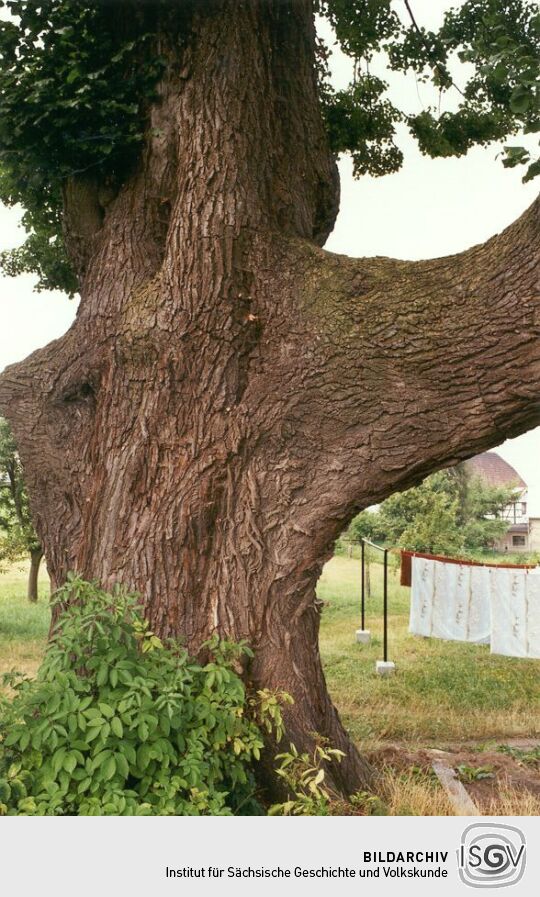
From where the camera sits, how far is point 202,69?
4.81m

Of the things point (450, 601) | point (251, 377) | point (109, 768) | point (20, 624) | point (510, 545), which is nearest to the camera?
point (109, 768)

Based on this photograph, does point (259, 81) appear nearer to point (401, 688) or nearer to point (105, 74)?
point (105, 74)

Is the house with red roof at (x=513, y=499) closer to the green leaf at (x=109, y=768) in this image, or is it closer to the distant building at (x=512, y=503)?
the distant building at (x=512, y=503)

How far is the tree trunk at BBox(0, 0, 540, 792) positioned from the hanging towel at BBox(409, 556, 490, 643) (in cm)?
592

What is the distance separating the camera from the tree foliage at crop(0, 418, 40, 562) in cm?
1426

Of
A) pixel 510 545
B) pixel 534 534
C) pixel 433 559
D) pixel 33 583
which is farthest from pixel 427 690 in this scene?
pixel 534 534

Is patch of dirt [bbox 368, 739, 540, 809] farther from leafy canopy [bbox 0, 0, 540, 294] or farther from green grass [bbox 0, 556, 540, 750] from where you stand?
leafy canopy [bbox 0, 0, 540, 294]

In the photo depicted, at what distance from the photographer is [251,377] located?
14.8ft

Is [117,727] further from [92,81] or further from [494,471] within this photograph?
[494,471]

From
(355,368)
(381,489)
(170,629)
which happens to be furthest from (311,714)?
(355,368)

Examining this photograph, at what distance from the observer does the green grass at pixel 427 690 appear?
7637 millimetres

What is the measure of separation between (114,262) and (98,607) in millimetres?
2344

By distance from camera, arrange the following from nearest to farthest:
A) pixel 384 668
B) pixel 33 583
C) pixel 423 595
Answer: pixel 384 668 < pixel 423 595 < pixel 33 583
